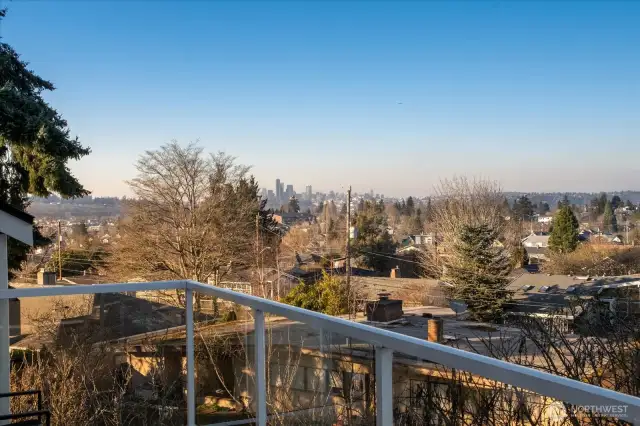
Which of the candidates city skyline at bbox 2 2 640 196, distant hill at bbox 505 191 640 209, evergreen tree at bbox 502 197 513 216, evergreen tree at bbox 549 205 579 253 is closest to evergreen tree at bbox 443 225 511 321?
city skyline at bbox 2 2 640 196

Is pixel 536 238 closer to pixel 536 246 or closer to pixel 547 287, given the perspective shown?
pixel 536 246

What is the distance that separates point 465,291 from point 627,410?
22.6 metres

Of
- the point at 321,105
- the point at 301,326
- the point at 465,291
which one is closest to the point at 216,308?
the point at 301,326

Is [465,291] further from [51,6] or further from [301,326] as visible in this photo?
[301,326]

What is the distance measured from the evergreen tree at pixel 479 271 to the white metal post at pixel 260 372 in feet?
67.3

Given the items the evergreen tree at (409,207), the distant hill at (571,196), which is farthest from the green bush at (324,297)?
the evergreen tree at (409,207)

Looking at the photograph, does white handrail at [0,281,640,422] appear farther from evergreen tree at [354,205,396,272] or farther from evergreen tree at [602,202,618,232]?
evergreen tree at [602,202,618,232]

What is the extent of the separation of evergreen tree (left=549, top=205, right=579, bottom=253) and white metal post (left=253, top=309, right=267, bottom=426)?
34.5 m

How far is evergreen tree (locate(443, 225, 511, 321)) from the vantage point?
22.1 m

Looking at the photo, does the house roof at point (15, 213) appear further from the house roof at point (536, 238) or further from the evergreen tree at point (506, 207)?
the house roof at point (536, 238)

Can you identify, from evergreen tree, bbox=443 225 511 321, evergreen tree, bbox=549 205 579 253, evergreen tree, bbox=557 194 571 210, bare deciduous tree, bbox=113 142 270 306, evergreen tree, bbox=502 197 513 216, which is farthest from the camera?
evergreen tree, bbox=557 194 571 210

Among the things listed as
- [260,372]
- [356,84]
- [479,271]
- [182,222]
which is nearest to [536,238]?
[479,271]

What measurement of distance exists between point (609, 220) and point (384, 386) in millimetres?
54488

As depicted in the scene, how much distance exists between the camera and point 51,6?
16.5 metres
